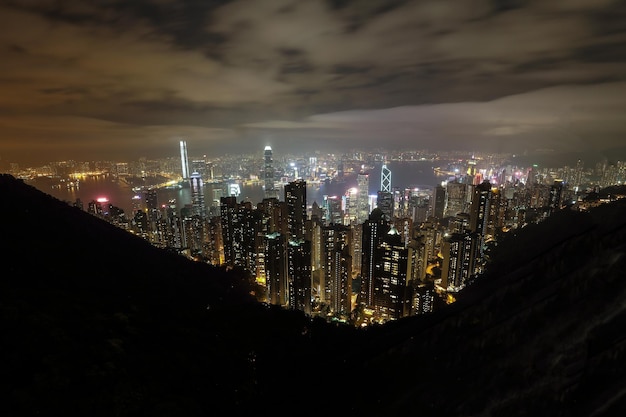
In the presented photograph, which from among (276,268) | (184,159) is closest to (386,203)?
(276,268)

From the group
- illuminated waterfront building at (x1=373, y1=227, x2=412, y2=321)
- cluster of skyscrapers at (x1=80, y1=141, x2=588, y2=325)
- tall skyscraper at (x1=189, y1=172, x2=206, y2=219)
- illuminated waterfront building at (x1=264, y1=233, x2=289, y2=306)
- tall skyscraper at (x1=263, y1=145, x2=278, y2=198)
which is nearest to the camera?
illuminated waterfront building at (x1=373, y1=227, x2=412, y2=321)

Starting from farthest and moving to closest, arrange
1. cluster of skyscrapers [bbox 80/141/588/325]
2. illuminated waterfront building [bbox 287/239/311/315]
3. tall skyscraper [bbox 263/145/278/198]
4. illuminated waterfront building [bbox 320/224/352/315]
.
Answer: tall skyscraper [bbox 263/145/278/198] < illuminated waterfront building [bbox 320/224/352/315] < illuminated waterfront building [bbox 287/239/311/315] < cluster of skyscrapers [bbox 80/141/588/325]

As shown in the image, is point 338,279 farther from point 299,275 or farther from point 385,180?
point 385,180

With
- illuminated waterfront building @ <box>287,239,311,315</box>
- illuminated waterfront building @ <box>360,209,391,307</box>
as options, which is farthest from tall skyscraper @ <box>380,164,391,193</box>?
illuminated waterfront building @ <box>287,239,311,315</box>

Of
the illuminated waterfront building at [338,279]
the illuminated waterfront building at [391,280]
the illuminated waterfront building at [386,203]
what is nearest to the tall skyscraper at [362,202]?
the illuminated waterfront building at [386,203]

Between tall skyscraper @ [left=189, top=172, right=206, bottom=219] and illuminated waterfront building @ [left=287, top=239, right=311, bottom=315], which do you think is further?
tall skyscraper @ [left=189, top=172, right=206, bottom=219]

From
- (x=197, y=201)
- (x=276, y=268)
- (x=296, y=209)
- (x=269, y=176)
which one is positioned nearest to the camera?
(x=276, y=268)

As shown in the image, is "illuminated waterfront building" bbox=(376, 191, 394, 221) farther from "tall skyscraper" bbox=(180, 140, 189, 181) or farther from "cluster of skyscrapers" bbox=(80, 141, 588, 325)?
"tall skyscraper" bbox=(180, 140, 189, 181)

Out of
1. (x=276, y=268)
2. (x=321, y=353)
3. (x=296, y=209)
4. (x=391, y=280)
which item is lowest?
(x=391, y=280)

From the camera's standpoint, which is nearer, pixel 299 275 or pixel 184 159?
pixel 299 275

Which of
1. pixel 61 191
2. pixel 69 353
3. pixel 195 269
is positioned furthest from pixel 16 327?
pixel 61 191
